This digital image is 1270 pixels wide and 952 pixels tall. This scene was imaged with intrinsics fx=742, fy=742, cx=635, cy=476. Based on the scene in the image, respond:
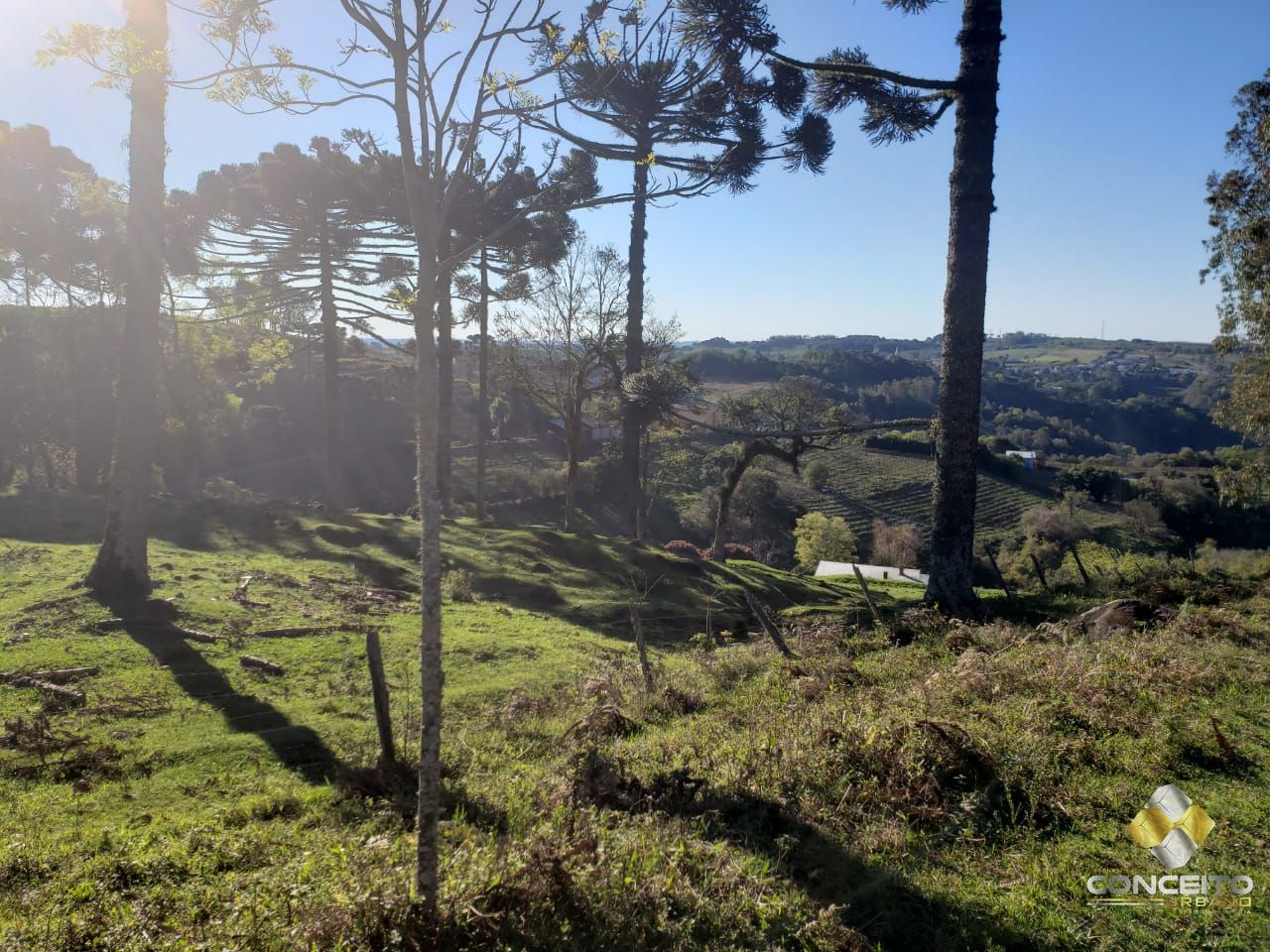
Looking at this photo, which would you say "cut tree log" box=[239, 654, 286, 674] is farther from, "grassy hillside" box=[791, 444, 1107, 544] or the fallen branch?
"grassy hillside" box=[791, 444, 1107, 544]

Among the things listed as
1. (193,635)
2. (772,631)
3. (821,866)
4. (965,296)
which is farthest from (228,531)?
(821,866)

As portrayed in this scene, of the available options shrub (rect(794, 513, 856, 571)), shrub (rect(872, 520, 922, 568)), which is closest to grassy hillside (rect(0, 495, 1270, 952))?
shrub (rect(794, 513, 856, 571))

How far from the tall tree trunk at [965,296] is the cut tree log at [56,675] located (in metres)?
11.3

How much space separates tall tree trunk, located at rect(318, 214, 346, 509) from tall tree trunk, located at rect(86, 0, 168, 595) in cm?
1257

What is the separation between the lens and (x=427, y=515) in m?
3.69

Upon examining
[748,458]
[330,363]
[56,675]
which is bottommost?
[56,675]

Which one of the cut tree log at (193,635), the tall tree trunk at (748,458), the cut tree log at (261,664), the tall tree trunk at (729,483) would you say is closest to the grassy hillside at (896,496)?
the tall tree trunk at (729,483)

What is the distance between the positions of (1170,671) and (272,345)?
78.4 feet

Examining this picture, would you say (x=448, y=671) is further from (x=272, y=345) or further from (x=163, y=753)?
(x=272, y=345)

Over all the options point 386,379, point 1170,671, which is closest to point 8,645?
point 1170,671

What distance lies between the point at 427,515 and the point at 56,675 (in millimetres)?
7255

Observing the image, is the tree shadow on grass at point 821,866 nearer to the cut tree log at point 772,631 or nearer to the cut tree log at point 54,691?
the cut tree log at point 772,631

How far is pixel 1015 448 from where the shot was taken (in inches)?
3000

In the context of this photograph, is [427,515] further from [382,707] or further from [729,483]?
[729,483]
